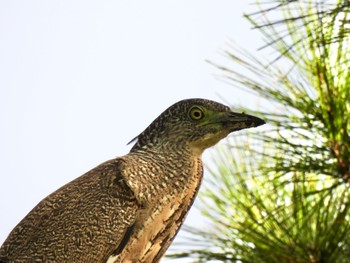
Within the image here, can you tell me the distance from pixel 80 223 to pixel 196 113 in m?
0.94

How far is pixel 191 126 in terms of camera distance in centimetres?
491

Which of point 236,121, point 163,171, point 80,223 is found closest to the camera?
point 80,223

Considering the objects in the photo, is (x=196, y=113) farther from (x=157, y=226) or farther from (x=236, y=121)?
(x=157, y=226)

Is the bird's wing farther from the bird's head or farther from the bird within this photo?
the bird's head

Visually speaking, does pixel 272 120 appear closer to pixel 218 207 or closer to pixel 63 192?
pixel 218 207

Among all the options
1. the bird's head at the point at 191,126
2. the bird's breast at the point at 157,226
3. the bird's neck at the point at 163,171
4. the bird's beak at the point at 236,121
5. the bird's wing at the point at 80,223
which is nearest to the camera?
the bird's wing at the point at 80,223

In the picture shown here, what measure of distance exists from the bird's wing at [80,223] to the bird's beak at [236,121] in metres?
0.61

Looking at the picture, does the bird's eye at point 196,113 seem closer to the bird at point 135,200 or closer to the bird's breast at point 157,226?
the bird at point 135,200

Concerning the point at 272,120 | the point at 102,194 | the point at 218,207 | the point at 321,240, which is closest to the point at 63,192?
the point at 102,194

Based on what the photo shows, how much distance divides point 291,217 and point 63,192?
116cm

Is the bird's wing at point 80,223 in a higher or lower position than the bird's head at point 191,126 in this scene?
lower

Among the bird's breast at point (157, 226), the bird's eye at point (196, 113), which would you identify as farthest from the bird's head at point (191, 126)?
the bird's breast at point (157, 226)

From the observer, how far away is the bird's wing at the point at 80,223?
4.27 m

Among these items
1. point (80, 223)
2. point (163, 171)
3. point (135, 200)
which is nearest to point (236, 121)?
point (163, 171)
